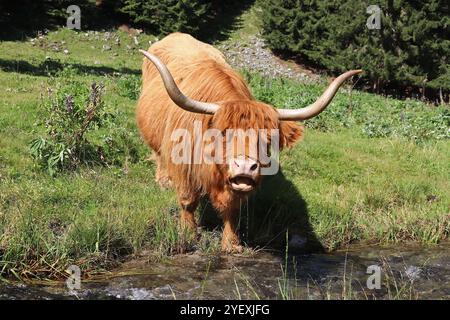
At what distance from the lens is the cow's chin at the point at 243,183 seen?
15.9 feet

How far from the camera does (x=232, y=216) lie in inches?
235

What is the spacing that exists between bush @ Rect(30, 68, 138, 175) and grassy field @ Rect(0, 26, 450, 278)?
0.41ft

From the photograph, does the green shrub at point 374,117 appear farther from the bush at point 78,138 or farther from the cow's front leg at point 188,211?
the cow's front leg at point 188,211

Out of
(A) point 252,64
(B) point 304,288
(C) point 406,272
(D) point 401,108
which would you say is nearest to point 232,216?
(B) point 304,288

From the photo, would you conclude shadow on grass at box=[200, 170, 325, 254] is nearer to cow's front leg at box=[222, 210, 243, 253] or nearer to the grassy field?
the grassy field

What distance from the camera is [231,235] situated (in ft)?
19.9

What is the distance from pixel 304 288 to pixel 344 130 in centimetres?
612

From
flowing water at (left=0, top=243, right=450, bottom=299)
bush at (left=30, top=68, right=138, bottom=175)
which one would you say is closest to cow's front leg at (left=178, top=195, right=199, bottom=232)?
flowing water at (left=0, top=243, right=450, bottom=299)

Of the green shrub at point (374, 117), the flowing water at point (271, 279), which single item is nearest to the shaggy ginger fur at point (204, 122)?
the flowing water at point (271, 279)

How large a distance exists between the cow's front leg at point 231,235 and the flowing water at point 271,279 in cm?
12

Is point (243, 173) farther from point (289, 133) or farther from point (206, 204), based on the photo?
point (206, 204)

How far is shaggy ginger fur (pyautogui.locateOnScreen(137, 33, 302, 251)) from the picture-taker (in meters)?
5.12
